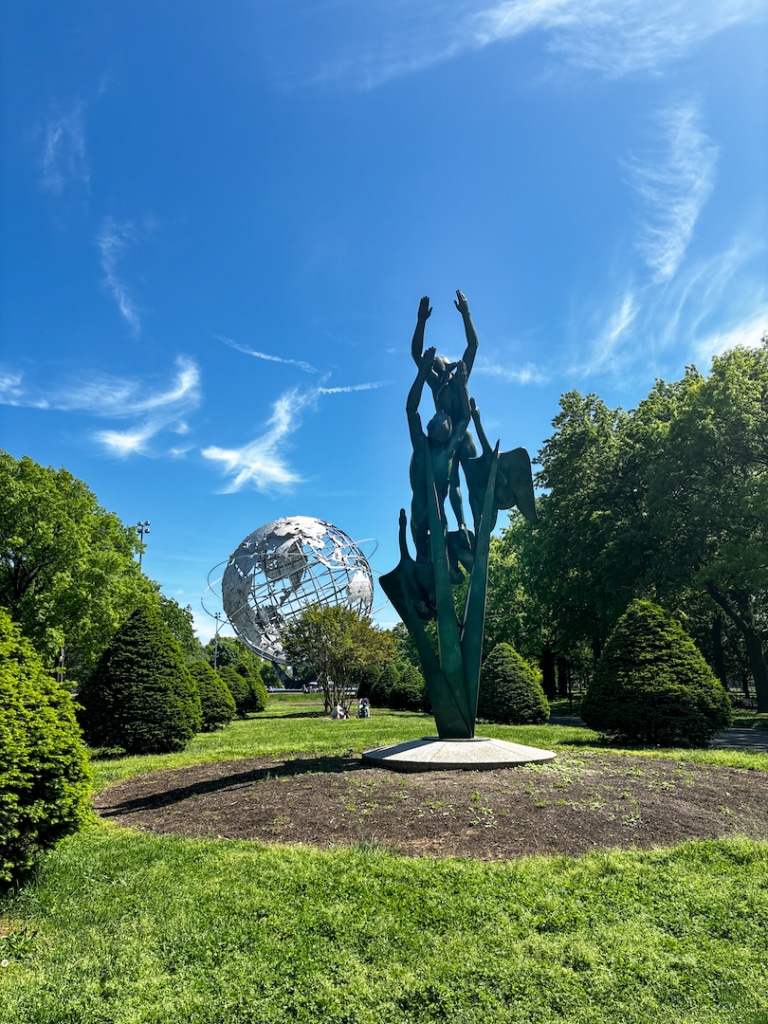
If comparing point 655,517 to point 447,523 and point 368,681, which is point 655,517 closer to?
point 447,523

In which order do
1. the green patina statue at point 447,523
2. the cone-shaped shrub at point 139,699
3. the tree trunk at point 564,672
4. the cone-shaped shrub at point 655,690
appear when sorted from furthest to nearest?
the tree trunk at point 564,672 < the cone-shaped shrub at point 139,699 < the cone-shaped shrub at point 655,690 < the green patina statue at point 447,523

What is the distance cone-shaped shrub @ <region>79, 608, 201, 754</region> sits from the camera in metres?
14.9

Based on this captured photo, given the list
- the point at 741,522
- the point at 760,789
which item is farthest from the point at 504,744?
the point at 741,522

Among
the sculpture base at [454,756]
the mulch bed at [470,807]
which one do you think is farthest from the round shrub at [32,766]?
the sculpture base at [454,756]

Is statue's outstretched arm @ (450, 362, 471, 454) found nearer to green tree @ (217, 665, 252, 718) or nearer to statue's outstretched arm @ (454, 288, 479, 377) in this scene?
statue's outstretched arm @ (454, 288, 479, 377)

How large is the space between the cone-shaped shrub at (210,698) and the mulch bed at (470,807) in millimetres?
12105

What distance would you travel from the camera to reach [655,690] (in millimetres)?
13531

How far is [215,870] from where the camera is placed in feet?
17.9

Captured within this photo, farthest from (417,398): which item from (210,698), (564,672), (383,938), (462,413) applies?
(564,672)

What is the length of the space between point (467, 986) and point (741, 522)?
21.9 meters

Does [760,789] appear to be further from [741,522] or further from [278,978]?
[741,522]

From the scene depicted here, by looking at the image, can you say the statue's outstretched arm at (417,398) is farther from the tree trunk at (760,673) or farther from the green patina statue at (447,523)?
the tree trunk at (760,673)

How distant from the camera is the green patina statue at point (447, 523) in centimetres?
1109

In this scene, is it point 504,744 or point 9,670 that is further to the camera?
point 504,744
